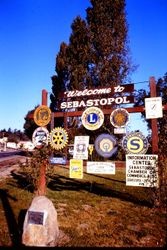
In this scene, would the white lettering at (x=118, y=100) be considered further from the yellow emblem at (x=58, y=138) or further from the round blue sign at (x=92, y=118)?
the yellow emblem at (x=58, y=138)

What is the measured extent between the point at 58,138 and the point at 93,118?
1.58 m

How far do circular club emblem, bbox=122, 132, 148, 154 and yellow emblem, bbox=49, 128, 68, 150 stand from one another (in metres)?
2.30

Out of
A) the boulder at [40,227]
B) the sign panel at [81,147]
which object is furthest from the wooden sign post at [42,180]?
the boulder at [40,227]

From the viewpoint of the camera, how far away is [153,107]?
9328mm

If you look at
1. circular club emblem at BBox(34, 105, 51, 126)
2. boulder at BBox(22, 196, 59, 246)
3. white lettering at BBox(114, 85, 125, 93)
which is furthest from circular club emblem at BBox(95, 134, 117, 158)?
boulder at BBox(22, 196, 59, 246)

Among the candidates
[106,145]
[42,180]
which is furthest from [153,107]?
[42,180]

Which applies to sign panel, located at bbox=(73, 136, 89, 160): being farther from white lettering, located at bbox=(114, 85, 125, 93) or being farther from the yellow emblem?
white lettering, located at bbox=(114, 85, 125, 93)

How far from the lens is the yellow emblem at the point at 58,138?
1038cm

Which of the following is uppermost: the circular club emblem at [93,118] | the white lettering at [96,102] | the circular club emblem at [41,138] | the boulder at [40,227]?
the white lettering at [96,102]

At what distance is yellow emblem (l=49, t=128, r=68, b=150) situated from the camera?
34.0 feet

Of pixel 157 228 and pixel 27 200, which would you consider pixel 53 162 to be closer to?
pixel 27 200

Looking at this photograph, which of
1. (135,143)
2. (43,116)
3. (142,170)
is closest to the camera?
(142,170)

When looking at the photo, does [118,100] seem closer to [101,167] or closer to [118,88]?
[118,88]

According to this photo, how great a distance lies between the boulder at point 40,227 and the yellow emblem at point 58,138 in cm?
450
